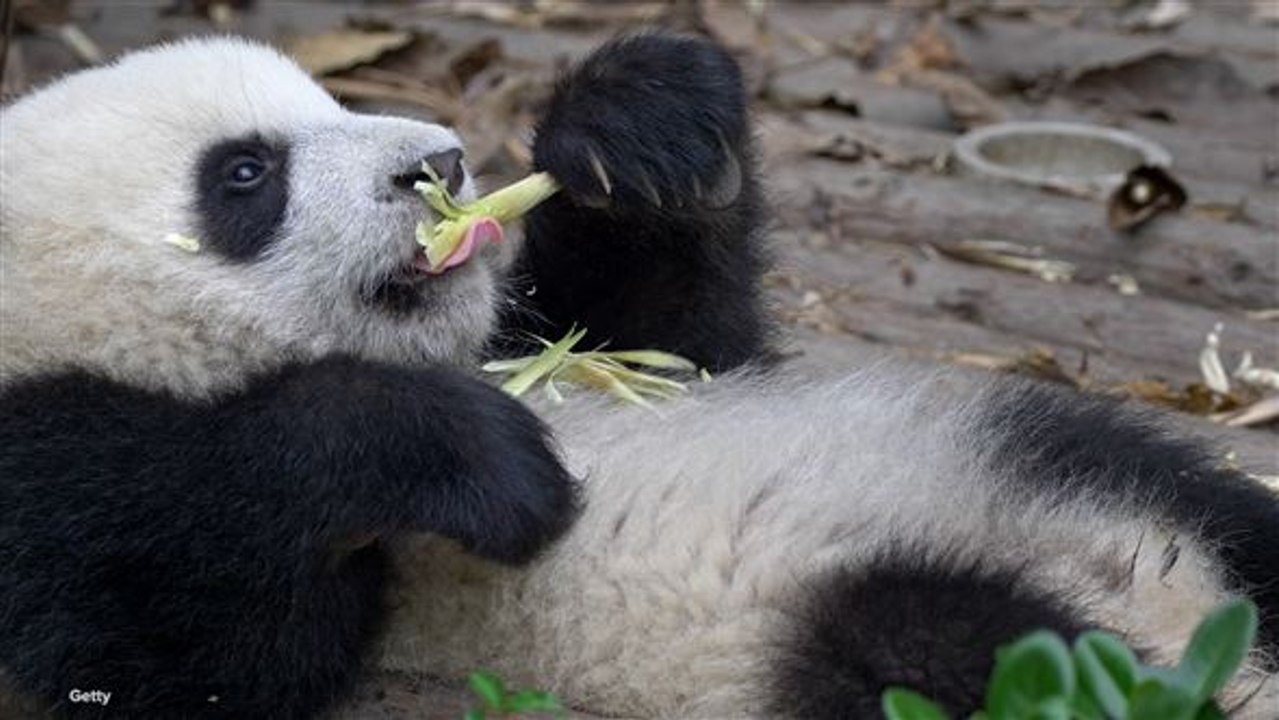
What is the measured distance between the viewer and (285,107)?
3314 millimetres

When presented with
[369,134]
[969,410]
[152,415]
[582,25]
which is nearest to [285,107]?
[369,134]

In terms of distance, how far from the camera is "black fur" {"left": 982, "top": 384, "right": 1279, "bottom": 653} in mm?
3160

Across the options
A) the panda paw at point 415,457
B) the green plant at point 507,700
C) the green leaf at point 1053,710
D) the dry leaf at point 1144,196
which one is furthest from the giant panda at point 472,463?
the dry leaf at point 1144,196

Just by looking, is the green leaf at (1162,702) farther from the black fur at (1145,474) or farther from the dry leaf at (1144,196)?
the dry leaf at (1144,196)

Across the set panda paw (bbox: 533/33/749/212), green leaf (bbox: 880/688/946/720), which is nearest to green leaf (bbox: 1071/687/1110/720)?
green leaf (bbox: 880/688/946/720)

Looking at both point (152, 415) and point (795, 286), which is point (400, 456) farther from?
point (795, 286)

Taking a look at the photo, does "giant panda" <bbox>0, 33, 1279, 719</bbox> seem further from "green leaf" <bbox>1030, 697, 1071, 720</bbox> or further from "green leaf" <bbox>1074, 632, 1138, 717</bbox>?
"green leaf" <bbox>1030, 697, 1071, 720</bbox>

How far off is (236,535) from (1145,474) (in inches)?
57.3

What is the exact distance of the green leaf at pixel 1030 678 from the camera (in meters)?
2.04

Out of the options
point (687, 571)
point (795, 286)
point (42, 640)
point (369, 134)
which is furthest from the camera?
point (795, 286)

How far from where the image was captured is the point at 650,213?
348cm

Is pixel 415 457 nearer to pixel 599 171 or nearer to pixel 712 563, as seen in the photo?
pixel 712 563

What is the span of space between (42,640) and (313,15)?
4.17m

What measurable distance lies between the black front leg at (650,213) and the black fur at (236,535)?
748mm
